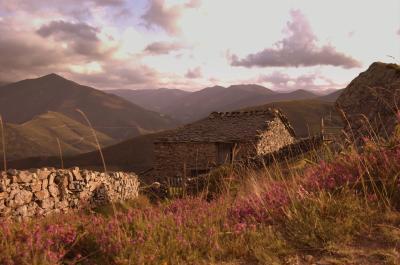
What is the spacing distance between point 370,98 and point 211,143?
21232mm

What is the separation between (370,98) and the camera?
8672 mm

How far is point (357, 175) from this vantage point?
4.73 meters

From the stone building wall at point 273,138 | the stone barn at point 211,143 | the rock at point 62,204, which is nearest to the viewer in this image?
the rock at point 62,204

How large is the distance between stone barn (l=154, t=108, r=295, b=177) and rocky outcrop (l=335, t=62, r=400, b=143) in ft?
59.7

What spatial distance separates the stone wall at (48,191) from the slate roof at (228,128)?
44.9 feet

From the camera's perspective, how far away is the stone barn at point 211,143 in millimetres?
29266

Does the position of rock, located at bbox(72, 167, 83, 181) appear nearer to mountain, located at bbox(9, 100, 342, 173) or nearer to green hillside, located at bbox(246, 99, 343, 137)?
mountain, located at bbox(9, 100, 342, 173)

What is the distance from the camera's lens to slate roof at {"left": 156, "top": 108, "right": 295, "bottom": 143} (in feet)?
98.4

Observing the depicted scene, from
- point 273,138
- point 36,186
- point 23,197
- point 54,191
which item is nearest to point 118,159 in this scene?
point 273,138

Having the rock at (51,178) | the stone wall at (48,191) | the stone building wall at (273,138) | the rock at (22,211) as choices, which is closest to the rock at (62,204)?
the stone wall at (48,191)

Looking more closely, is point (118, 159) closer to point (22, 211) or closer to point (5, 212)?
point (22, 211)

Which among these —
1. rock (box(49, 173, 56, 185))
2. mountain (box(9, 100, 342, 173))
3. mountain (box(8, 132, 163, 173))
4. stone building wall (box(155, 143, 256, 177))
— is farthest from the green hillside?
rock (box(49, 173, 56, 185))

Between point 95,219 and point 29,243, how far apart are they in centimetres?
97

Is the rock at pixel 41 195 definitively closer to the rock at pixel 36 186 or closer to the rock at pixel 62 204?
the rock at pixel 36 186
